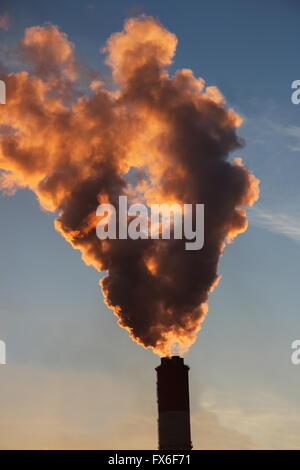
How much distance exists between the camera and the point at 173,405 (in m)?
40.8

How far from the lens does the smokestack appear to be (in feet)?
132

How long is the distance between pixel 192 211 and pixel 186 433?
49.0ft

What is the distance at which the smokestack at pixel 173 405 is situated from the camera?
132 ft

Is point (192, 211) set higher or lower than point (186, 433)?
higher
